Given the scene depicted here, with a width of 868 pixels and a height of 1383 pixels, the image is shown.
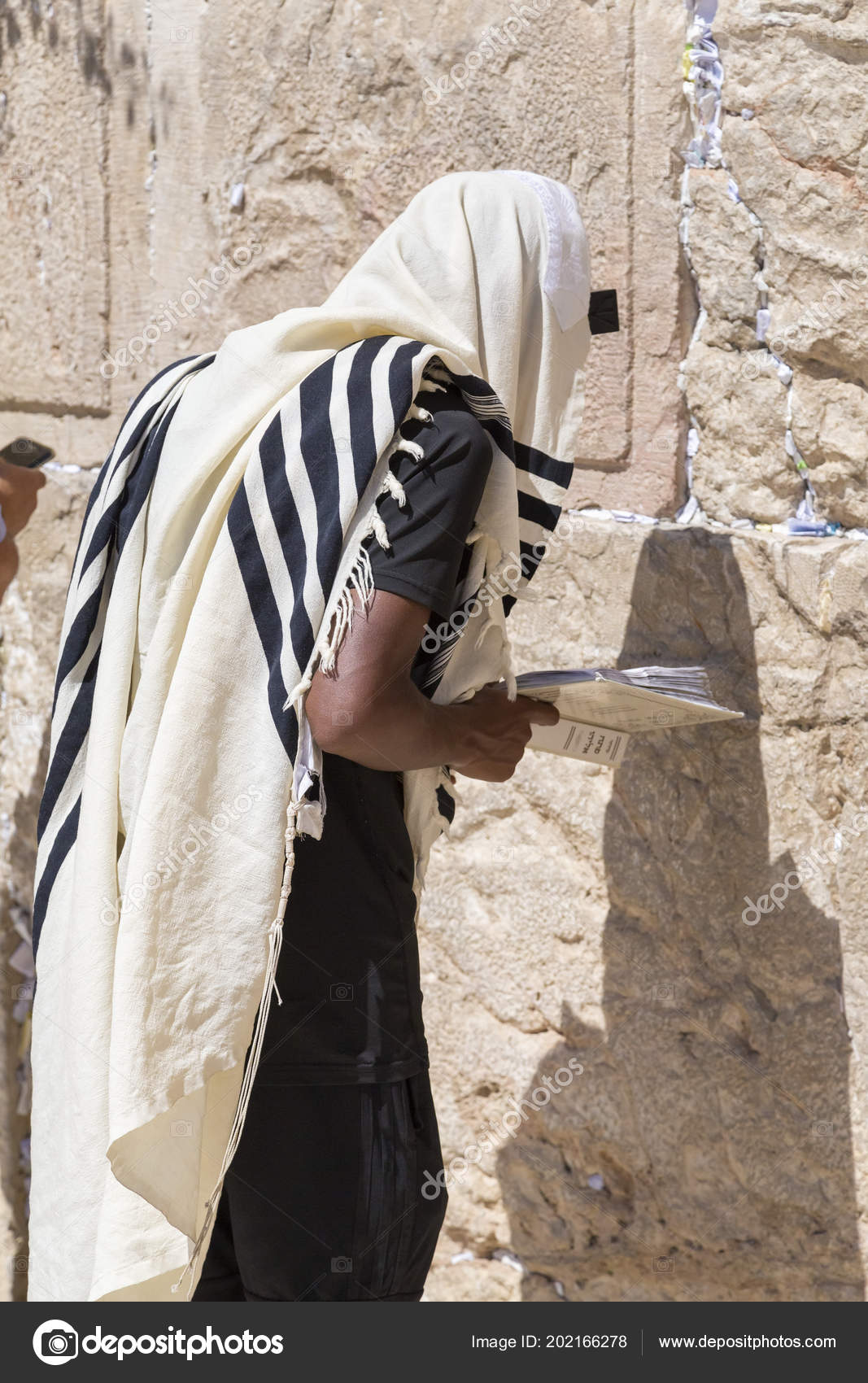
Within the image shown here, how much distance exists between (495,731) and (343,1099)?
0.50 m

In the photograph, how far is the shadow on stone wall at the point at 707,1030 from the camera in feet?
7.02

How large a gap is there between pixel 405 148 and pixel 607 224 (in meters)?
0.44

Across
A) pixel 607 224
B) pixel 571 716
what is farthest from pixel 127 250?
pixel 571 716

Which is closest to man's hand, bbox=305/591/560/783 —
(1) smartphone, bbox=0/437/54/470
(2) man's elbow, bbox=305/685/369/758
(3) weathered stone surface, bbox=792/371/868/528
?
(2) man's elbow, bbox=305/685/369/758

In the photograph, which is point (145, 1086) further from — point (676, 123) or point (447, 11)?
point (447, 11)

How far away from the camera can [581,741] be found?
185 centimetres

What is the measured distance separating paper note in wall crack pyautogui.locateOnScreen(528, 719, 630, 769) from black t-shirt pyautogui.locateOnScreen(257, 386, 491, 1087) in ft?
0.91

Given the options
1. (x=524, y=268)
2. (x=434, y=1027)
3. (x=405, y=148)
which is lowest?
(x=434, y=1027)

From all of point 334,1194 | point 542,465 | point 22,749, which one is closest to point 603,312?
point 542,465

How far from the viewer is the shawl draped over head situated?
1501mm

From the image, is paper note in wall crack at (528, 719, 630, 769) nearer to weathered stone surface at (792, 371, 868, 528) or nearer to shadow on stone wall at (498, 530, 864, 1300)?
shadow on stone wall at (498, 530, 864, 1300)

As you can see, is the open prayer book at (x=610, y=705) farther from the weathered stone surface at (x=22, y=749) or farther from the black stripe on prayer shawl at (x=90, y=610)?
the weathered stone surface at (x=22, y=749)

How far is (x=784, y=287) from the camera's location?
81.6 inches
